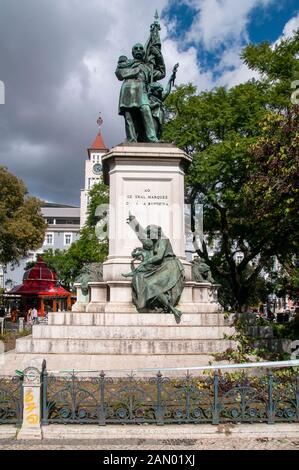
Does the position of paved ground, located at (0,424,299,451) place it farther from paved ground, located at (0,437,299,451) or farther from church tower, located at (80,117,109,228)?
church tower, located at (80,117,109,228)

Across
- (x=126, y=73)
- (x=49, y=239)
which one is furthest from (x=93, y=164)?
(x=126, y=73)

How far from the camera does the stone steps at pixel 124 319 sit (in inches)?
442

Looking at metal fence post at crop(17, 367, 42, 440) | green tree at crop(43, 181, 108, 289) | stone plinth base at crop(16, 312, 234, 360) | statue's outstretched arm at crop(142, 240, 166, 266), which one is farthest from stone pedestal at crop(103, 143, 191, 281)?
green tree at crop(43, 181, 108, 289)

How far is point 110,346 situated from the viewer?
10.4 m

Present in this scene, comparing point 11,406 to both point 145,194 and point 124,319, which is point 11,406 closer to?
point 124,319

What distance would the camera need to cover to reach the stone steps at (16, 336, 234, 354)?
34.0 feet

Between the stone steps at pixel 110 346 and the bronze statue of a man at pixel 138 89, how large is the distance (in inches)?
245

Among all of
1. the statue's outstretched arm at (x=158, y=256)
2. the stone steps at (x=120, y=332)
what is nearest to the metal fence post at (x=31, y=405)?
the stone steps at (x=120, y=332)

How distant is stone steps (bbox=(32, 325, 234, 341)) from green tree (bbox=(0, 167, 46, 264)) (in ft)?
76.2

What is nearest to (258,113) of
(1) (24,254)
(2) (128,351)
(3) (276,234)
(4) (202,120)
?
(4) (202,120)

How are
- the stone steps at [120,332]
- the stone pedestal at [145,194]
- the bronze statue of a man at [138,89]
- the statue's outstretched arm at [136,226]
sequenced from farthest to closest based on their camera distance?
1. the bronze statue of a man at [138,89]
2. the stone pedestal at [145,194]
3. the statue's outstretched arm at [136,226]
4. the stone steps at [120,332]

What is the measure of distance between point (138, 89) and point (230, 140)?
31.6 feet

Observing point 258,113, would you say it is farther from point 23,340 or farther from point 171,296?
point 23,340

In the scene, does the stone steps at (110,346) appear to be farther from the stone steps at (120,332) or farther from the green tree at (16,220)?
the green tree at (16,220)
